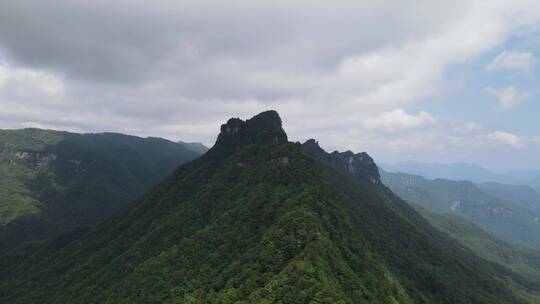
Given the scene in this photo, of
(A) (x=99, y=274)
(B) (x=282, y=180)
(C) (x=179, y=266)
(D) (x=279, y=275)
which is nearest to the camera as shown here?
(D) (x=279, y=275)

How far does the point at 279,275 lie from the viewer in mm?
105312

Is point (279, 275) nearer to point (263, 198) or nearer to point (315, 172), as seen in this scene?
point (263, 198)

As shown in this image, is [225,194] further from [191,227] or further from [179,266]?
[179,266]

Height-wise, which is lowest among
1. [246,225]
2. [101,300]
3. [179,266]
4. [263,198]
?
[101,300]

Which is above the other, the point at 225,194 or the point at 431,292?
the point at 225,194

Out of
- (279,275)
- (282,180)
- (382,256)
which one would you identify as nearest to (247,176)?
(282,180)

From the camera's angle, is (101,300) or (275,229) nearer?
(275,229)

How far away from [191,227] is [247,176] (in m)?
33.1

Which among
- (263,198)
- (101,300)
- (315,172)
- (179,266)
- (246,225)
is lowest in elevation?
(101,300)

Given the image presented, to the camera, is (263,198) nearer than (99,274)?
Yes

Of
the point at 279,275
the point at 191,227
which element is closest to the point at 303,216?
the point at 279,275

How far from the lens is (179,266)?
138 metres

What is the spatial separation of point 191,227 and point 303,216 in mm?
60868

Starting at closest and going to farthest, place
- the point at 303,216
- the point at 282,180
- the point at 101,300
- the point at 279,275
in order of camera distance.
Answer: the point at 279,275 < the point at 303,216 < the point at 101,300 < the point at 282,180
